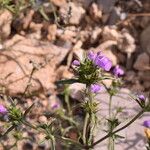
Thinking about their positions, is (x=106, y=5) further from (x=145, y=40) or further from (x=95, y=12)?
(x=145, y=40)

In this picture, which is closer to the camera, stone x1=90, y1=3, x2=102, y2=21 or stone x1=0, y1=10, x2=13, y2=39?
stone x1=0, y1=10, x2=13, y2=39

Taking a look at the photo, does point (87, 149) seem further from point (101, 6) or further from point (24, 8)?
point (101, 6)

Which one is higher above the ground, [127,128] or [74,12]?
[74,12]

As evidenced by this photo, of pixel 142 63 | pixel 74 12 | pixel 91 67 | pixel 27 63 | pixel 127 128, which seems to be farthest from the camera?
pixel 74 12

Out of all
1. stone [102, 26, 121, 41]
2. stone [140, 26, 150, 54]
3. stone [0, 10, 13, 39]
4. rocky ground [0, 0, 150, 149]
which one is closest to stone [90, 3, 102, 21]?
rocky ground [0, 0, 150, 149]

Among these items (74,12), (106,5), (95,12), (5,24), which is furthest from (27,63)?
(106,5)

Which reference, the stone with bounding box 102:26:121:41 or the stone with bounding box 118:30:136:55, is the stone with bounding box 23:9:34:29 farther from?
the stone with bounding box 118:30:136:55

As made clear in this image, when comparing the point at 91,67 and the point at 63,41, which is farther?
the point at 63,41

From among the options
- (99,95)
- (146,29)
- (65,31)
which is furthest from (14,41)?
(146,29)
